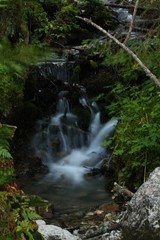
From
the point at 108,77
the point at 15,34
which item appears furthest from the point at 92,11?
the point at 15,34

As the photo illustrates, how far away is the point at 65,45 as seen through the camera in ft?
44.5

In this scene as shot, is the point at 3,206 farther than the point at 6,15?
No

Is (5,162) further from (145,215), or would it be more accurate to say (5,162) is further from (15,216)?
(145,215)

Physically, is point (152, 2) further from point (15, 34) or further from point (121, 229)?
point (121, 229)

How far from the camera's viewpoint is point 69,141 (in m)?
10.6

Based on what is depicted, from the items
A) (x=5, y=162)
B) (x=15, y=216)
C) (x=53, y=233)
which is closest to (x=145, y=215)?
(x=53, y=233)

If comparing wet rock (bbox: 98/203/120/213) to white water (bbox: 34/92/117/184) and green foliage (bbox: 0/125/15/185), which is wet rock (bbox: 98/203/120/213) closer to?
white water (bbox: 34/92/117/184)

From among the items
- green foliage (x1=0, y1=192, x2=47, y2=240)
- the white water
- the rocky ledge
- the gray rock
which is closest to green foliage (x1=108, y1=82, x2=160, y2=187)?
the rocky ledge

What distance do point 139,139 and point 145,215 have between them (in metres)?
2.28

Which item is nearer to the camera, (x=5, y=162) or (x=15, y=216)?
(x=15, y=216)

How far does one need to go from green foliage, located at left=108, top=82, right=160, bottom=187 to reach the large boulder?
158cm

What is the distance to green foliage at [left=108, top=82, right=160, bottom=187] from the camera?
274 inches

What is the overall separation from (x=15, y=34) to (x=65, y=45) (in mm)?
3852

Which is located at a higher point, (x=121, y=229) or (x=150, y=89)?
(x=150, y=89)
